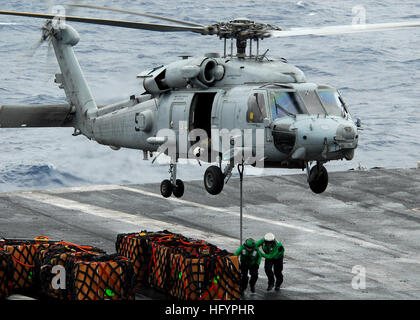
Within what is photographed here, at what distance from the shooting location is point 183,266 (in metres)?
25.6

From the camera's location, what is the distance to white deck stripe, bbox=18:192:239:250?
36500 mm

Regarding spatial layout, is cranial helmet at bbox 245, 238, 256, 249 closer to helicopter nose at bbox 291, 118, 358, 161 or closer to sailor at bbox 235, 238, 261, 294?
sailor at bbox 235, 238, 261, 294

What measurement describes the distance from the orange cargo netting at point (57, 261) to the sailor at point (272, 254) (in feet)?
16.8

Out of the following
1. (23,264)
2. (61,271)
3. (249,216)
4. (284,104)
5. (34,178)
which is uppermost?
(284,104)

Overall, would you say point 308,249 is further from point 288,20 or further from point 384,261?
point 288,20

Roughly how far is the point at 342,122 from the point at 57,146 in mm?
46823

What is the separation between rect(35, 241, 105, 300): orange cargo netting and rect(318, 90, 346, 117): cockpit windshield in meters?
8.07

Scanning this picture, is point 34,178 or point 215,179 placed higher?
point 215,179

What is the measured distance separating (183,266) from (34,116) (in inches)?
365

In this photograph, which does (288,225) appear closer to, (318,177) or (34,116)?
(34,116)

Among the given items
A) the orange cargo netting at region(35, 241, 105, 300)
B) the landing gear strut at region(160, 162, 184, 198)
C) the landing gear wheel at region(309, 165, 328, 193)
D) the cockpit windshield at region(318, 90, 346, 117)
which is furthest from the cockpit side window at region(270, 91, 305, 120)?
the orange cargo netting at region(35, 241, 105, 300)

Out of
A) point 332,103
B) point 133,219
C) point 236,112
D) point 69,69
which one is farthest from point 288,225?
point 332,103

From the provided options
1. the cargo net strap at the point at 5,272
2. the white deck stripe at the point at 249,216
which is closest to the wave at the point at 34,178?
the white deck stripe at the point at 249,216
